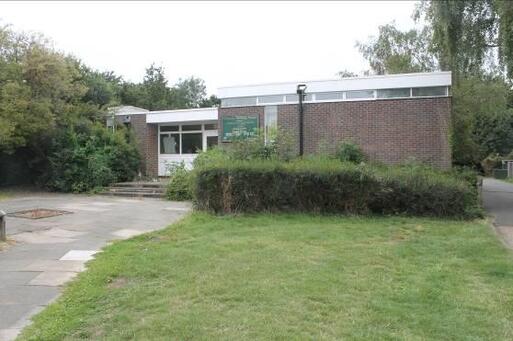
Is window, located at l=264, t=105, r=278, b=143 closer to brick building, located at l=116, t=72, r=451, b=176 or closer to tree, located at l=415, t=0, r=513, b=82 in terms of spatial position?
brick building, located at l=116, t=72, r=451, b=176

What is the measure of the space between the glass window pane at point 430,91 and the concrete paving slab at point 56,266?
13264 mm

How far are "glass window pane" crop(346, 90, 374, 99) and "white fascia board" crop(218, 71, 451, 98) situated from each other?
0.38 feet

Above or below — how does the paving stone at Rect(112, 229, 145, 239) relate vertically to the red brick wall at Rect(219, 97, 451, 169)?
below

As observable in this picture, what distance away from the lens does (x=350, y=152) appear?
1684 centimetres

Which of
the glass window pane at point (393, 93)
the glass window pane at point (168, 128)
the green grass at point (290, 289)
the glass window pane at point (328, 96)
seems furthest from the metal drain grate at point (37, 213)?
the glass window pane at point (393, 93)

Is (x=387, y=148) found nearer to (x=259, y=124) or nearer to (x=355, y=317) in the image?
(x=259, y=124)

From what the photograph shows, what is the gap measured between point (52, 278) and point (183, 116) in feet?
53.1

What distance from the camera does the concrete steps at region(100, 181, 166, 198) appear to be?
18.1 m

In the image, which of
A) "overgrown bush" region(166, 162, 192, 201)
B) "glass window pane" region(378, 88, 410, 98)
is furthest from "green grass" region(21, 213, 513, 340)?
"glass window pane" region(378, 88, 410, 98)

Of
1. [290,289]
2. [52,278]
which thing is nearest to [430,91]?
[290,289]

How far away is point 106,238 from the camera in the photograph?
945 centimetres

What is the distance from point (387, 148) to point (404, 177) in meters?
5.69

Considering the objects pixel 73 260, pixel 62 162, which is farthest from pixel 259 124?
pixel 73 260

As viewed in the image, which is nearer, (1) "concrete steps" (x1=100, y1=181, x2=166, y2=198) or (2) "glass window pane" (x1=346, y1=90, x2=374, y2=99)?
(2) "glass window pane" (x1=346, y1=90, x2=374, y2=99)
